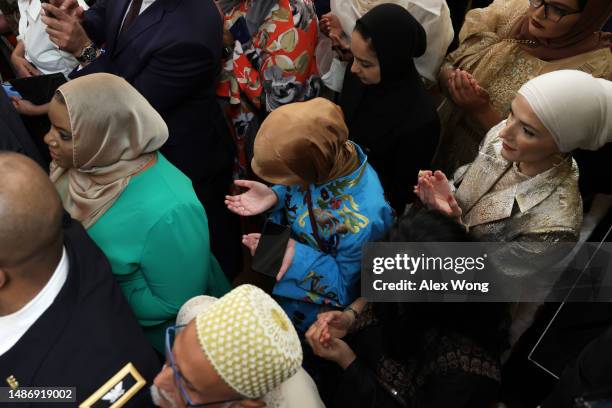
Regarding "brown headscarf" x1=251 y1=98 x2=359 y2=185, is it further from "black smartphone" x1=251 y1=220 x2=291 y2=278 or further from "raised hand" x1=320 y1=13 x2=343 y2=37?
"raised hand" x1=320 y1=13 x2=343 y2=37

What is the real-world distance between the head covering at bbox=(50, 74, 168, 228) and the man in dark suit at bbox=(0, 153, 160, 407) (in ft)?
0.95

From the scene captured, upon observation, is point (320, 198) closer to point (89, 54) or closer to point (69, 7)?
point (89, 54)

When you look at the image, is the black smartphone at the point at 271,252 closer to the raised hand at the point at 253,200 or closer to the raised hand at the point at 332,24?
the raised hand at the point at 253,200

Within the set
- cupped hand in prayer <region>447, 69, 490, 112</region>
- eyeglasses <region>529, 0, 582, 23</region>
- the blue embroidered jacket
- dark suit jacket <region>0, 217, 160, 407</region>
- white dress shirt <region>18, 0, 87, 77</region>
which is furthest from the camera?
white dress shirt <region>18, 0, 87, 77</region>

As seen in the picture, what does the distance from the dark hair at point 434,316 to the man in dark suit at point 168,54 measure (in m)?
1.15

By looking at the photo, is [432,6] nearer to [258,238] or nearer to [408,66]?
[408,66]

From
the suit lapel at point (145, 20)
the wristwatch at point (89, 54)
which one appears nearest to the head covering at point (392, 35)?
the suit lapel at point (145, 20)


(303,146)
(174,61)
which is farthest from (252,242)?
(174,61)

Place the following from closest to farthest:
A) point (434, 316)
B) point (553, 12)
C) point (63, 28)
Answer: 1. point (434, 316)
2. point (553, 12)
3. point (63, 28)

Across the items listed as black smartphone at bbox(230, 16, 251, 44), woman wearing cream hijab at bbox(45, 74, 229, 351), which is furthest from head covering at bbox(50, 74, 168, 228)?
black smartphone at bbox(230, 16, 251, 44)

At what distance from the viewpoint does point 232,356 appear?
1.04 meters

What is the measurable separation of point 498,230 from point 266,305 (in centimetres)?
101

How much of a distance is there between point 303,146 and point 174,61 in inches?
30.7

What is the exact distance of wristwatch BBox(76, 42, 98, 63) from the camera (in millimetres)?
2176
